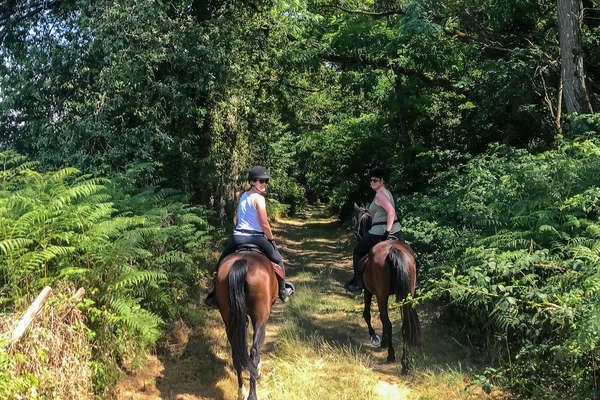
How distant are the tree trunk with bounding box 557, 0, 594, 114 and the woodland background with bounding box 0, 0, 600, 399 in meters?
0.03

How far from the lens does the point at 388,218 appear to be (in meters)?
6.74

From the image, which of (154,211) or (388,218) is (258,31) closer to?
(154,211)

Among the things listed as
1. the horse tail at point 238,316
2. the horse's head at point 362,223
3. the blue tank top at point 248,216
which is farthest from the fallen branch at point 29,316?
the horse's head at point 362,223

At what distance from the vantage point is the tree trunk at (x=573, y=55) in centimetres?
881

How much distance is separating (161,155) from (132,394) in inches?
276

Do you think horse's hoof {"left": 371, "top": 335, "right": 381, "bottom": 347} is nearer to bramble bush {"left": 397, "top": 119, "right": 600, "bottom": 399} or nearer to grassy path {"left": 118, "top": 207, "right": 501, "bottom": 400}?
grassy path {"left": 118, "top": 207, "right": 501, "bottom": 400}

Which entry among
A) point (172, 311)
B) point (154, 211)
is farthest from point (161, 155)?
point (172, 311)

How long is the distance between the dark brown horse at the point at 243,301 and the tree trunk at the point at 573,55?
7486 mm

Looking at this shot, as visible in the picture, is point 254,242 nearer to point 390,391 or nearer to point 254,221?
point 254,221

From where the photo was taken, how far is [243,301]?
518cm

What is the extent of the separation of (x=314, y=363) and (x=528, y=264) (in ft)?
10.5

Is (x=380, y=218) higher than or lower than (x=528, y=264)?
higher

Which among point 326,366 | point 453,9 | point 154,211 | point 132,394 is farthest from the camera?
point 453,9

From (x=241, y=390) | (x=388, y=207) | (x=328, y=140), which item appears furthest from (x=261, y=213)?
(x=328, y=140)
